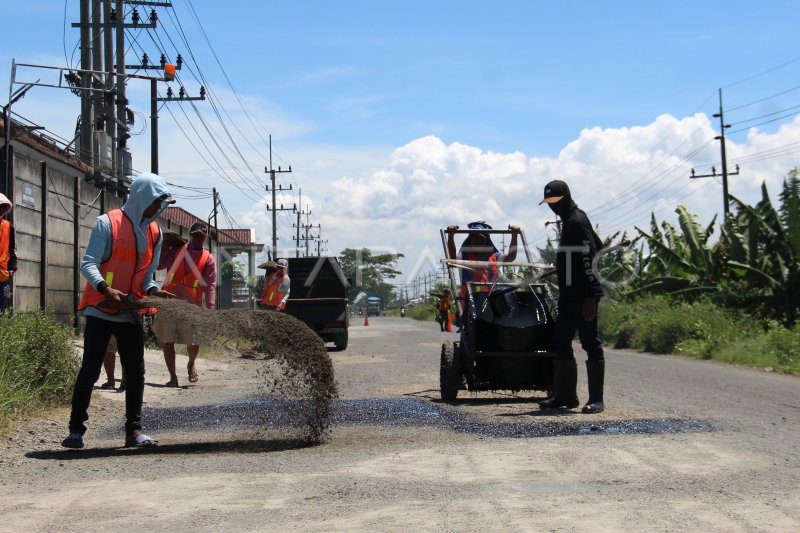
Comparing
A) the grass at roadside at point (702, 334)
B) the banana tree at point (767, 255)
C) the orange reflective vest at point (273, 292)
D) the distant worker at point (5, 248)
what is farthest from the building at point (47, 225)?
the banana tree at point (767, 255)

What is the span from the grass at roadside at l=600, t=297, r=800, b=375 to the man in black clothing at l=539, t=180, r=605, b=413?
8137mm

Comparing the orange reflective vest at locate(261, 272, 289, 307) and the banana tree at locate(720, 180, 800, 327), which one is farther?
the banana tree at locate(720, 180, 800, 327)

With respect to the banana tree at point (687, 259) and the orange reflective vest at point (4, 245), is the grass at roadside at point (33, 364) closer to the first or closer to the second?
the orange reflective vest at point (4, 245)

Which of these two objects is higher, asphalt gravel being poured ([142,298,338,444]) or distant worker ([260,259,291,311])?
distant worker ([260,259,291,311])

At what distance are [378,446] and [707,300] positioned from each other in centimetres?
1836

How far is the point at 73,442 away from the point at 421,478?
2524 millimetres

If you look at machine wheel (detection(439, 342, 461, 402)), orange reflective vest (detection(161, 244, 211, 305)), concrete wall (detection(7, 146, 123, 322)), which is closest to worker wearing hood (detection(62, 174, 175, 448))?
machine wheel (detection(439, 342, 461, 402))

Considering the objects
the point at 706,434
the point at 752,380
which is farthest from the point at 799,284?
the point at 706,434

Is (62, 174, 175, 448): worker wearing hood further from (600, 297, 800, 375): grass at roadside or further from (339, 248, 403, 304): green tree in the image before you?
(339, 248, 403, 304): green tree

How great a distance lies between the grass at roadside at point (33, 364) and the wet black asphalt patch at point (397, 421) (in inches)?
30.6

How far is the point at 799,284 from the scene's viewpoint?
1973 cm

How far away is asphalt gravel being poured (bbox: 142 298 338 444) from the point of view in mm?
6465

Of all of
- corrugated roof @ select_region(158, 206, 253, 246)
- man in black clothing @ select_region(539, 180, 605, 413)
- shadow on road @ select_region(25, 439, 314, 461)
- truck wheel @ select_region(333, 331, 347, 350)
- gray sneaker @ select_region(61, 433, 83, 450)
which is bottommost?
shadow on road @ select_region(25, 439, 314, 461)

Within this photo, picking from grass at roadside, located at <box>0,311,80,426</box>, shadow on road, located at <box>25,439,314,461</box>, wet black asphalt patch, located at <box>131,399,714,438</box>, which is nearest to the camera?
shadow on road, located at <box>25,439,314,461</box>
